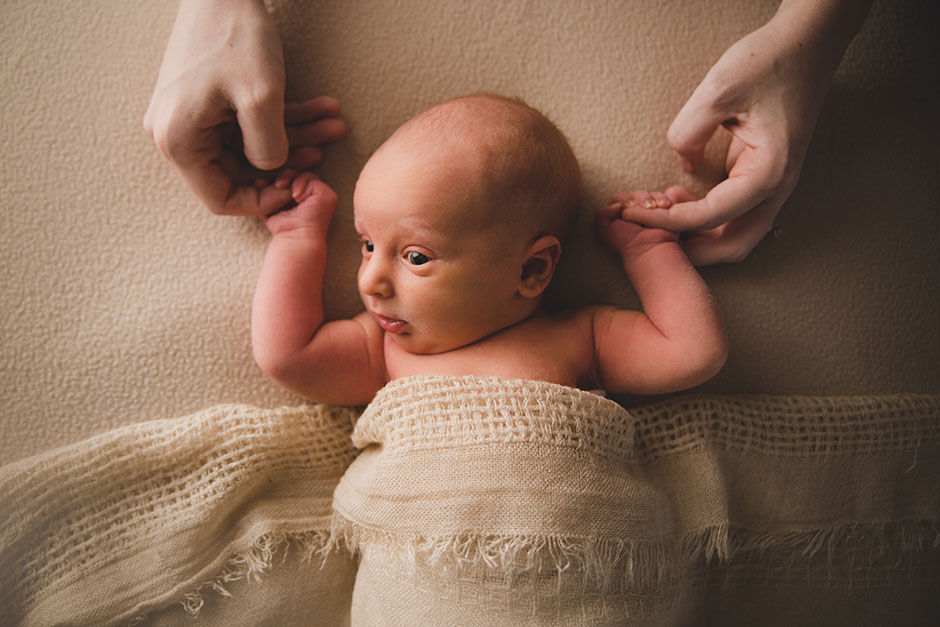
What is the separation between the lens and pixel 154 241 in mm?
871

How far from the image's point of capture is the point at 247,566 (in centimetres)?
80

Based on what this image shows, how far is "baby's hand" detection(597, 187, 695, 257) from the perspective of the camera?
33.7 inches

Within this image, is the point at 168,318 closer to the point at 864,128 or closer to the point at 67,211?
the point at 67,211

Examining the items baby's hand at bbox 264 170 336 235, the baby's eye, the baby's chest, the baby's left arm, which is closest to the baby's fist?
the baby's left arm

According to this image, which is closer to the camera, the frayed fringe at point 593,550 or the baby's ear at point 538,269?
the frayed fringe at point 593,550

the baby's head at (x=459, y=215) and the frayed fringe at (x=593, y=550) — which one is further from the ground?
the baby's head at (x=459, y=215)

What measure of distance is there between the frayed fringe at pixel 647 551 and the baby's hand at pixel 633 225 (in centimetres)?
39

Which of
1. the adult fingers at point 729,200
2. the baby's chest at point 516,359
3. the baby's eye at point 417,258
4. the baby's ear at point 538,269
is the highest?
the adult fingers at point 729,200

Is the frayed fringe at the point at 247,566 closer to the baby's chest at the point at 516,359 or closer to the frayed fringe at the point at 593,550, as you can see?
the frayed fringe at the point at 593,550

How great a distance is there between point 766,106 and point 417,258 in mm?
482

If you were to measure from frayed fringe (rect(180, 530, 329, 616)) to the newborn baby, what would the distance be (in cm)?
19

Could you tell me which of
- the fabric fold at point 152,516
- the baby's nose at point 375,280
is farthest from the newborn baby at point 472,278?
the fabric fold at point 152,516

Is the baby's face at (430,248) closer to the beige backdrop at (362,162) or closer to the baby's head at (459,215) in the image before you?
the baby's head at (459,215)

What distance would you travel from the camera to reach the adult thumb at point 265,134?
77cm
